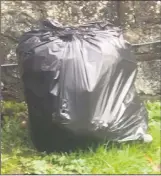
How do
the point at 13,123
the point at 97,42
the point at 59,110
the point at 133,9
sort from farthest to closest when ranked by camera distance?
the point at 133,9, the point at 13,123, the point at 97,42, the point at 59,110

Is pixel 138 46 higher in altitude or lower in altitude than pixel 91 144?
higher

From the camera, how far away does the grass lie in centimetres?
246

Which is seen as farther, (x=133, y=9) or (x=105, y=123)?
(x=133, y=9)

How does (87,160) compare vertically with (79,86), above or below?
below

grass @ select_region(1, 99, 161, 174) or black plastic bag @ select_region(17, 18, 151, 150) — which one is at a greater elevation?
black plastic bag @ select_region(17, 18, 151, 150)

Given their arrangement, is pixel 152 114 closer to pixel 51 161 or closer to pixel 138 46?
pixel 138 46

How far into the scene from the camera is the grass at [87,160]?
2.46 metres

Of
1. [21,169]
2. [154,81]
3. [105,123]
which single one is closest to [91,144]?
[105,123]

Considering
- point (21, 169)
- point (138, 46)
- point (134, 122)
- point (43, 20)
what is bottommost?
point (21, 169)

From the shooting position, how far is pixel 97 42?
2.56 m

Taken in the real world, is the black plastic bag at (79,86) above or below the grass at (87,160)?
above

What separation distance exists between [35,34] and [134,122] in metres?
0.83

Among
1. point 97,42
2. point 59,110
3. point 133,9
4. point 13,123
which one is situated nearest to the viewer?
point 59,110

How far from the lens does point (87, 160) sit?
2.51 meters
